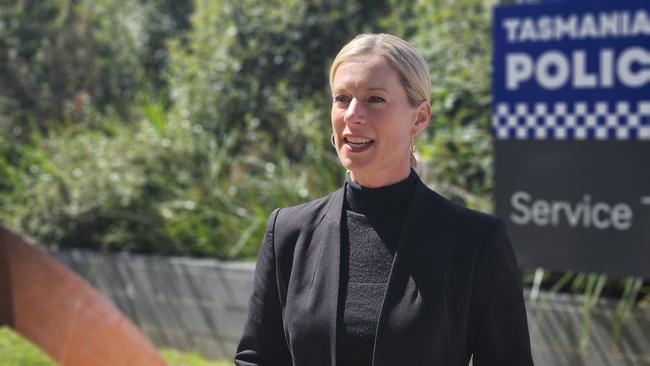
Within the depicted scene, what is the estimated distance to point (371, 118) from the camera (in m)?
2.33

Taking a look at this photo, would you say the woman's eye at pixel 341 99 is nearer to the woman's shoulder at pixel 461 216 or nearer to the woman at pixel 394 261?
the woman at pixel 394 261

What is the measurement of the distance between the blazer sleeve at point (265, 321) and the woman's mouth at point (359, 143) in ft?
1.22

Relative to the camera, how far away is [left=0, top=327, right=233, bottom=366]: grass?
22.4 feet

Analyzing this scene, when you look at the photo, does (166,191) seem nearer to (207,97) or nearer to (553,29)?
(207,97)

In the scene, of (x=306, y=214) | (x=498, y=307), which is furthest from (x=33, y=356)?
(x=498, y=307)

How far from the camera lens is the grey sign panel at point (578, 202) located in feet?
16.8

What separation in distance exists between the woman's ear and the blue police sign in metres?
2.92

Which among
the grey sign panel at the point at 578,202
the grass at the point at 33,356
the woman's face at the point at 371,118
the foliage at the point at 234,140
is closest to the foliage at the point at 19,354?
the grass at the point at 33,356

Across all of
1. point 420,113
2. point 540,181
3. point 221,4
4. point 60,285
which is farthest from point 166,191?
point 420,113

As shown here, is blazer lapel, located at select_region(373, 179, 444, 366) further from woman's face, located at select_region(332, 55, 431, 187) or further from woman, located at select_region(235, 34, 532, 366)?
woman's face, located at select_region(332, 55, 431, 187)

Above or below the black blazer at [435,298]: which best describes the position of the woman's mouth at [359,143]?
above

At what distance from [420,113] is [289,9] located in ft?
21.2

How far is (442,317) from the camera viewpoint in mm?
2297

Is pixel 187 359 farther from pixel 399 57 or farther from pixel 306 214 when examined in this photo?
pixel 399 57
